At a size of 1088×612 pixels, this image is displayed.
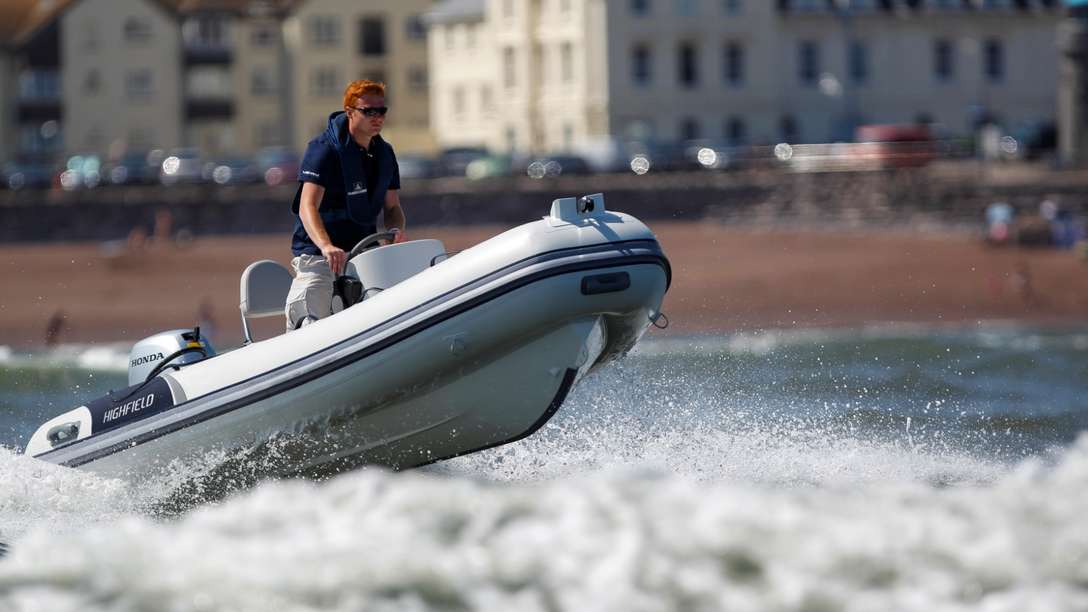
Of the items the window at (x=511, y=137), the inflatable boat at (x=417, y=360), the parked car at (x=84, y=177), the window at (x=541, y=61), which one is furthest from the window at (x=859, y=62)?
the inflatable boat at (x=417, y=360)

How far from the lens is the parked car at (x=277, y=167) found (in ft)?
132

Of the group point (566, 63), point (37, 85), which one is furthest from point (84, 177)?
point (37, 85)

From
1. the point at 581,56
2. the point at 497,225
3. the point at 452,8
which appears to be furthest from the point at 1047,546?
the point at 452,8

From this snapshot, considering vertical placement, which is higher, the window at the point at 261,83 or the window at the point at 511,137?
the window at the point at 261,83

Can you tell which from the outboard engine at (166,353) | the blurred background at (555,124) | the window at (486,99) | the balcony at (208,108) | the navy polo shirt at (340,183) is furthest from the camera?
the balcony at (208,108)

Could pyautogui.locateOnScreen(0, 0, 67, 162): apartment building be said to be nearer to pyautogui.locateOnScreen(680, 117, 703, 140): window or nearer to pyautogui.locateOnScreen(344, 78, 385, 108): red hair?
pyautogui.locateOnScreen(680, 117, 703, 140): window

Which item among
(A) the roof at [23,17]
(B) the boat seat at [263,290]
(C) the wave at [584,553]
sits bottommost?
(C) the wave at [584,553]

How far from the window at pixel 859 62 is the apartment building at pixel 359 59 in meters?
14.1

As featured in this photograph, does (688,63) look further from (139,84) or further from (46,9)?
(46,9)

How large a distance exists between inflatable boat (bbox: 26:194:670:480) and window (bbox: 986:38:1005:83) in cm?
4798

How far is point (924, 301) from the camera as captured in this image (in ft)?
78.9

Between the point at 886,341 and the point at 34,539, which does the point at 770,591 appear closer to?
the point at 34,539

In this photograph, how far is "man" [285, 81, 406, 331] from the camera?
7320mm

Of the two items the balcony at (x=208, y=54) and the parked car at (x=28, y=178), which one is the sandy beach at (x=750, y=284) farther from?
the balcony at (x=208, y=54)
